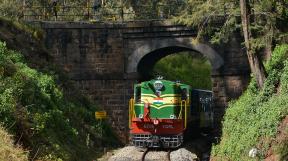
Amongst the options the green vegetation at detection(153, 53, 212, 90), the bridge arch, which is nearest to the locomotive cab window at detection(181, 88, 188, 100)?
the bridge arch

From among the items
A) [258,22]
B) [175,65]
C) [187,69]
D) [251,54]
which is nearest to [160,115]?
[251,54]

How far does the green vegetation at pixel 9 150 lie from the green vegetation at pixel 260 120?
19.1 feet

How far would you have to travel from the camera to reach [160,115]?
63.3ft

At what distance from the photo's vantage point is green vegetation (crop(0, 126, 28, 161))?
1073cm

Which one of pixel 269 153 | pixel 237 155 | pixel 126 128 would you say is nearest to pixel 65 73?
pixel 126 128

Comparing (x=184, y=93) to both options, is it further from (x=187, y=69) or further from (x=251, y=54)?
(x=187, y=69)

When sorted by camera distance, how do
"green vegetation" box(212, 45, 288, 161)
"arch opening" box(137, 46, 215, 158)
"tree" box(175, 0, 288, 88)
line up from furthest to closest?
"arch opening" box(137, 46, 215, 158)
"tree" box(175, 0, 288, 88)
"green vegetation" box(212, 45, 288, 161)

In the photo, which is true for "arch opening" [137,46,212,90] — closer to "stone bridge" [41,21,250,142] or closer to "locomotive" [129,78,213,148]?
"stone bridge" [41,21,250,142]

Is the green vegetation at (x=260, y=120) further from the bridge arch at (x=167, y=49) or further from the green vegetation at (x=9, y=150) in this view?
the bridge arch at (x=167, y=49)

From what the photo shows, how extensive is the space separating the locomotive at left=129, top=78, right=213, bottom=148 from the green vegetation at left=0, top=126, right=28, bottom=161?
813 cm

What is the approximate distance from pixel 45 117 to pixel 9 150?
13.8ft

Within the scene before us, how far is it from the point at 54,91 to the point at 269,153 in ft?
34.7

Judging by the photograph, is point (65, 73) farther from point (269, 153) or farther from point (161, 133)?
point (269, 153)

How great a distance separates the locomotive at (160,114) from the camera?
19.0m
